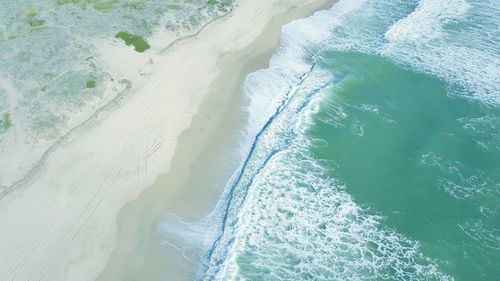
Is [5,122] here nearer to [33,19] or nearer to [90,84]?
[90,84]

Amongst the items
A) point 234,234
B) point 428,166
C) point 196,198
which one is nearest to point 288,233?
point 234,234

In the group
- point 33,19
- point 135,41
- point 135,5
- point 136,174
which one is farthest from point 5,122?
point 135,5

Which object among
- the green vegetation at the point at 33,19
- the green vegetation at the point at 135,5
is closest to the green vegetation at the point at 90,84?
the green vegetation at the point at 33,19

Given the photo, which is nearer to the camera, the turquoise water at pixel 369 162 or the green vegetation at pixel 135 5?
the turquoise water at pixel 369 162

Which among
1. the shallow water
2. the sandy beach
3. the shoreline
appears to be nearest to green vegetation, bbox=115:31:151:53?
the shallow water

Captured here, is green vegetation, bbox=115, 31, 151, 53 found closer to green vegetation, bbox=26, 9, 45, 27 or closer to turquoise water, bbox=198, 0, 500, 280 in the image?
green vegetation, bbox=26, 9, 45, 27

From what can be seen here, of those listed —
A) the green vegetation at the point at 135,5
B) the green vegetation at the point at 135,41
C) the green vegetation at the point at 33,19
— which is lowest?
the green vegetation at the point at 135,41

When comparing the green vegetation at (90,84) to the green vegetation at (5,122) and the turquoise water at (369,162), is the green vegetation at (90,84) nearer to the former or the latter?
the green vegetation at (5,122)
